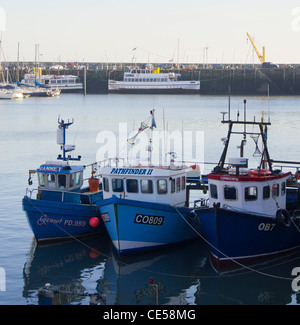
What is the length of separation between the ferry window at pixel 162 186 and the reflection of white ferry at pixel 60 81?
439 ft

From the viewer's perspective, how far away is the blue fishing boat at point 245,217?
21250 millimetres

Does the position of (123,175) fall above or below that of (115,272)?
above

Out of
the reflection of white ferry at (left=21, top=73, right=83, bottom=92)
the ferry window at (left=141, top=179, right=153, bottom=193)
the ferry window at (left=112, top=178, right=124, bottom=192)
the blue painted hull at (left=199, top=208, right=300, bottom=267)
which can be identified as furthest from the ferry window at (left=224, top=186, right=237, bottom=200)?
the reflection of white ferry at (left=21, top=73, right=83, bottom=92)

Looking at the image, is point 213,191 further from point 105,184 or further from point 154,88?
point 154,88

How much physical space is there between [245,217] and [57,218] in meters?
7.18

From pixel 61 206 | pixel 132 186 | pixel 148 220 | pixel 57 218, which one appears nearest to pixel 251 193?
pixel 148 220

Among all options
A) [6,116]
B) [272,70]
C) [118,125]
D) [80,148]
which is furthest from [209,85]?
[80,148]

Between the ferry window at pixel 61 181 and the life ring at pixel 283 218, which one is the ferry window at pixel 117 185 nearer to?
the ferry window at pixel 61 181

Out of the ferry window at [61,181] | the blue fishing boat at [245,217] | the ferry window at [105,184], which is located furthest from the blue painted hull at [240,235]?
the ferry window at [61,181]

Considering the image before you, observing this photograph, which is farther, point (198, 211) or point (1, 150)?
point (1, 150)

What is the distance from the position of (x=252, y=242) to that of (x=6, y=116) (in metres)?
74.1

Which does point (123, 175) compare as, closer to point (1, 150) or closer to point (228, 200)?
point (228, 200)

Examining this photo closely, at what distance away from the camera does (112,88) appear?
156 m
